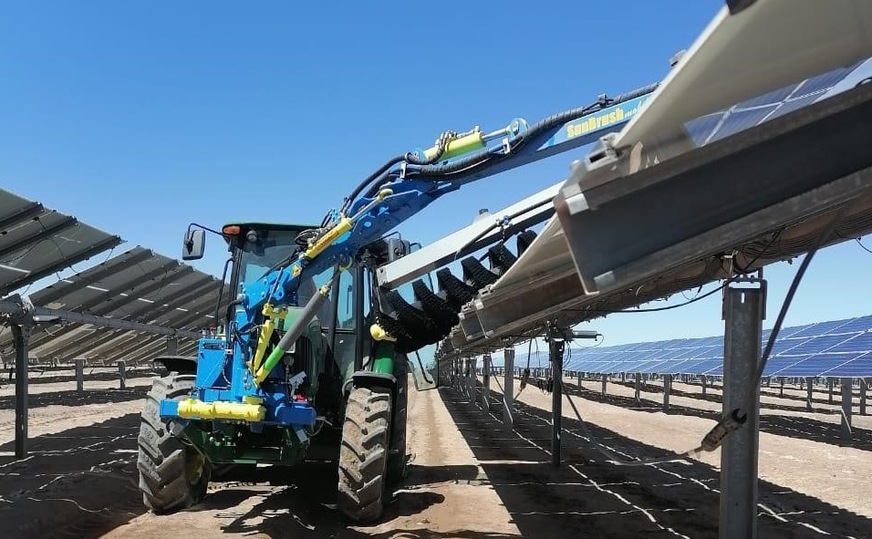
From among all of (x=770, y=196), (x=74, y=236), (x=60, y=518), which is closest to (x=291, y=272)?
(x=60, y=518)

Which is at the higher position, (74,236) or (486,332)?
(74,236)

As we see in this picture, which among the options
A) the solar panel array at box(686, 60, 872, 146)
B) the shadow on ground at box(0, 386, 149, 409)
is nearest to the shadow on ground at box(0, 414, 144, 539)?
the solar panel array at box(686, 60, 872, 146)

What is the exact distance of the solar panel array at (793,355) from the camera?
768 inches

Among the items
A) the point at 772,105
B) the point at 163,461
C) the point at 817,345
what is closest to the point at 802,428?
the point at 817,345

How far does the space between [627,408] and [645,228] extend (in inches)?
974

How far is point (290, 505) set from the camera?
7.97 metres

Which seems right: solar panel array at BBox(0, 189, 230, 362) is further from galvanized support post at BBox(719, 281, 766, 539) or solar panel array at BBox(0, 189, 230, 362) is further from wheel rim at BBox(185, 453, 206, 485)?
galvanized support post at BBox(719, 281, 766, 539)

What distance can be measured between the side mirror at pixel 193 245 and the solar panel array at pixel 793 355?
5.89m

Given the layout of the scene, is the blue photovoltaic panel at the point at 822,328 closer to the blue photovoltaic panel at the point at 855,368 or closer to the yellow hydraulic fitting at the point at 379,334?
the blue photovoltaic panel at the point at 855,368

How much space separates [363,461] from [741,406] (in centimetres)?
362

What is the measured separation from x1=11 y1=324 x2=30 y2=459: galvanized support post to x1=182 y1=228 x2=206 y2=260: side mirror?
20.4 feet

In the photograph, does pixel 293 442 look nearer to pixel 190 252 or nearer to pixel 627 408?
pixel 190 252

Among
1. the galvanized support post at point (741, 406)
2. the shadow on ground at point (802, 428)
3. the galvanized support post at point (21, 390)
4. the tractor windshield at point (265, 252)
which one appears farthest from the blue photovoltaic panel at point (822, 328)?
the galvanized support post at point (21, 390)

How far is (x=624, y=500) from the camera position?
28.6ft
